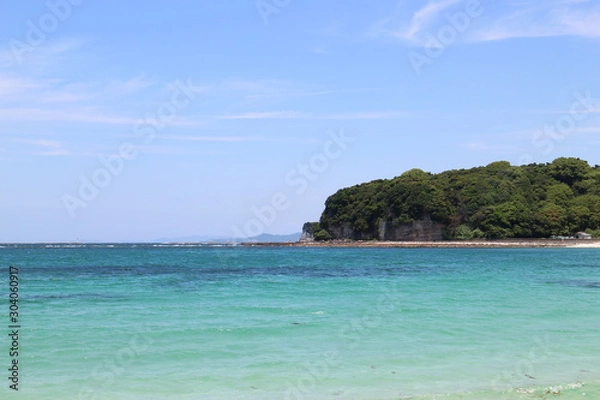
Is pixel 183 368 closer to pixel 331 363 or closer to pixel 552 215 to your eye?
pixel 331 363

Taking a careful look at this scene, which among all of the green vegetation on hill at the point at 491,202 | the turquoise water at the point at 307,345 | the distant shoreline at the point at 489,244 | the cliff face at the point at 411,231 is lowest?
the turquoise water at the point at 307,345

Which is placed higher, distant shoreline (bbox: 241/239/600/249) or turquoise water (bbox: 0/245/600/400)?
distant shoreline (bbox: 241/239/600/249)

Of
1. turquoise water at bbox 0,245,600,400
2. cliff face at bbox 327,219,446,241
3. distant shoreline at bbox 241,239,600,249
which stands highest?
cliff face at bbox 327,219,446,241

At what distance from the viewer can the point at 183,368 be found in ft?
40.4

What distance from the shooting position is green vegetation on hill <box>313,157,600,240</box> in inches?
4444

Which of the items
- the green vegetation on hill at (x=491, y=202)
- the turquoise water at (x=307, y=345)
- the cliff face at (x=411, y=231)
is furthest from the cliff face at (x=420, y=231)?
the turquoise water at (x=307, y=345)

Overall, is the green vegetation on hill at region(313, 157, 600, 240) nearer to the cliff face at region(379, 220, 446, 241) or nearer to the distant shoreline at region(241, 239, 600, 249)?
the cliff face at region(379, 220, 446, 241)

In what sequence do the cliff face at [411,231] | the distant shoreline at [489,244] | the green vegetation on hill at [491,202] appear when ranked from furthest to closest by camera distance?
the cliff face at [411,231]
the green vegetation on hill at [491,202]
the distant shoreline at [489,244]

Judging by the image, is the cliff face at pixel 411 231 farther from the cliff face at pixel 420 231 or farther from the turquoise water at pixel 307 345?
the turquoise water at pixel 307 345

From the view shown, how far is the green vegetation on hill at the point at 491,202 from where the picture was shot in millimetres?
112875

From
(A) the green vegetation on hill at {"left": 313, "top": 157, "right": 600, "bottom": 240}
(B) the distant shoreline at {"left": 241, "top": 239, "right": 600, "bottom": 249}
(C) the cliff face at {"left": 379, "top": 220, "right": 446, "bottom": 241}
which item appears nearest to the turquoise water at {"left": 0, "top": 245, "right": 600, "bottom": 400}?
(B) the distant shoreline at {"left": 241, "top": 239, "right": 600, "bottom": 249}

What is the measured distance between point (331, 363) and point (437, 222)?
113m

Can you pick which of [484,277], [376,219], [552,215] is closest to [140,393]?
[484,277]

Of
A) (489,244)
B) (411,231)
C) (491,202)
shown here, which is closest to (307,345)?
(489,244)
